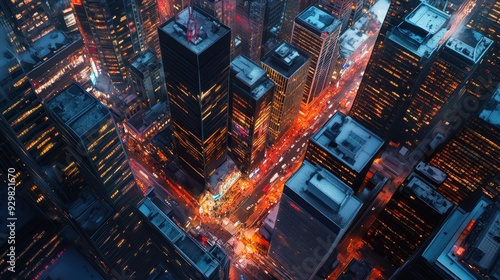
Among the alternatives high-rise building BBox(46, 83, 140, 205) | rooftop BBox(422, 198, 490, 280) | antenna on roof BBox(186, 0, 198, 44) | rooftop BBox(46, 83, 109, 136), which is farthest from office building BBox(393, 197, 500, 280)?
rooftop BBox(46, 83, 109, 136)

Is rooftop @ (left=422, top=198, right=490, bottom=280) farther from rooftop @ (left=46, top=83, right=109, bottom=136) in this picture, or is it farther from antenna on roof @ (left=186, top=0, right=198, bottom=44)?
rooftop @ (left=46, top=83, right=109, bottom=136)

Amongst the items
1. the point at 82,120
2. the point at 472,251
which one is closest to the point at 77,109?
the point at 82,120

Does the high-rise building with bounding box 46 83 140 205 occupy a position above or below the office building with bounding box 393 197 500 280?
below

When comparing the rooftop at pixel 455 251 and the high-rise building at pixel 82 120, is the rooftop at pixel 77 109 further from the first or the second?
the rooftop at pixel 455 251

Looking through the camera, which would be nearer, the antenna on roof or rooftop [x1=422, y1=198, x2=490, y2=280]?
rooftop [x1=422, y1=198, x2=490, y2=280]

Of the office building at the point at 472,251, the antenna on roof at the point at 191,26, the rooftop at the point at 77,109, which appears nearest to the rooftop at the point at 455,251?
the office building at the point at 472,251

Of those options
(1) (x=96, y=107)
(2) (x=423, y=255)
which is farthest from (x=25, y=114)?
(2) (x=423, y=255)

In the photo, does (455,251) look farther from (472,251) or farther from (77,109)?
(77,109)

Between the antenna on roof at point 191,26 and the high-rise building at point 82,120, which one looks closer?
the high-rise building at point 82,120
